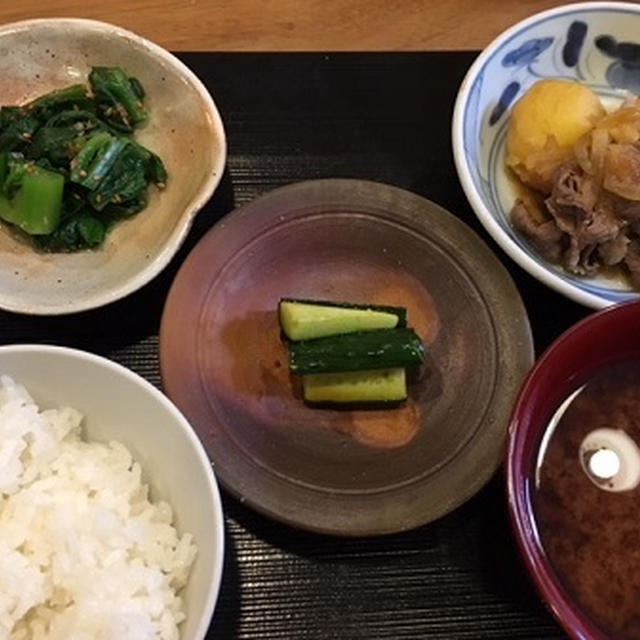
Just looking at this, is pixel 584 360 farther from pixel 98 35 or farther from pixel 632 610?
pixel 98 35

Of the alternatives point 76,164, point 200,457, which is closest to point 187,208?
point 76,164

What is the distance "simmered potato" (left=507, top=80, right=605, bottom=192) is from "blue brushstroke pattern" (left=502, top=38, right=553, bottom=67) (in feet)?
0.34

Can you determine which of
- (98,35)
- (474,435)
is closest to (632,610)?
(474,435)

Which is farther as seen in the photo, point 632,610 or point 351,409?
point 351,409

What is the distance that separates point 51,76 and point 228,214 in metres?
0.58

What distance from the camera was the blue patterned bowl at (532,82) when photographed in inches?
80.7

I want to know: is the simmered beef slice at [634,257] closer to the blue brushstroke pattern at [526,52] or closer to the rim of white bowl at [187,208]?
the blue brushstroke pattern at [526,52]

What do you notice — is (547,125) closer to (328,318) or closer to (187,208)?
(328,318)

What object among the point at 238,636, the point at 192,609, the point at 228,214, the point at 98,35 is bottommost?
the point at 238,636

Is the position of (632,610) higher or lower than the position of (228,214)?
lower

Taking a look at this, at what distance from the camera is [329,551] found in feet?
6.03

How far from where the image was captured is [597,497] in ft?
5.81

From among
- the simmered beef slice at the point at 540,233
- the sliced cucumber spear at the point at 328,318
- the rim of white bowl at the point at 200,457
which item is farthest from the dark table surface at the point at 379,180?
the sliced cucumber spear at the point at 328,318

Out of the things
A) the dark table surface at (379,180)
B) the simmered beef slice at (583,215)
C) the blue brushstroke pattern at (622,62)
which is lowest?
the dark table surface at (379,180)
